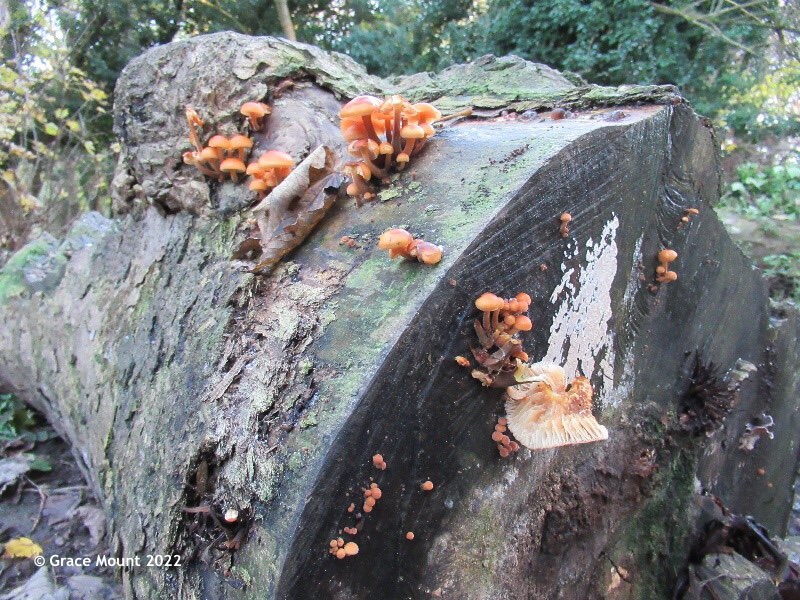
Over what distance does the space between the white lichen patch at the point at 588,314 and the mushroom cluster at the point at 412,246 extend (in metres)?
0.49

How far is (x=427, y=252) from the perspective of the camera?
4.31 ft

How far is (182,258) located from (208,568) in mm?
1325

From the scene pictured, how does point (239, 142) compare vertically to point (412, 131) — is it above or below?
below

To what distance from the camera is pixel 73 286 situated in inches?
114

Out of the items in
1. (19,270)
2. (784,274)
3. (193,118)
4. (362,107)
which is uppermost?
(362,107)

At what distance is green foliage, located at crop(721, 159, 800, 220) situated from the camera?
8204 millimetres

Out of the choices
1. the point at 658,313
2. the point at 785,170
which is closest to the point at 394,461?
the point at 658,313

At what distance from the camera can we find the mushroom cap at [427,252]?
1.32 metres

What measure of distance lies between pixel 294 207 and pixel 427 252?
2.51ft

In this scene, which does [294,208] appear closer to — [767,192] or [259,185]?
[259,185]

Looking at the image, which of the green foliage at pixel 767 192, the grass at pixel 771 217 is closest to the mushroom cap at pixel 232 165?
the grass at pixel 771 217

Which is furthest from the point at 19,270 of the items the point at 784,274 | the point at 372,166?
the point at 784,274

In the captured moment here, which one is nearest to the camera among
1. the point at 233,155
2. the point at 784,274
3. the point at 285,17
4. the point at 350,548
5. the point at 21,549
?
the point at 350,548

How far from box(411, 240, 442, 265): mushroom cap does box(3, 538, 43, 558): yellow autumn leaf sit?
2.57m
